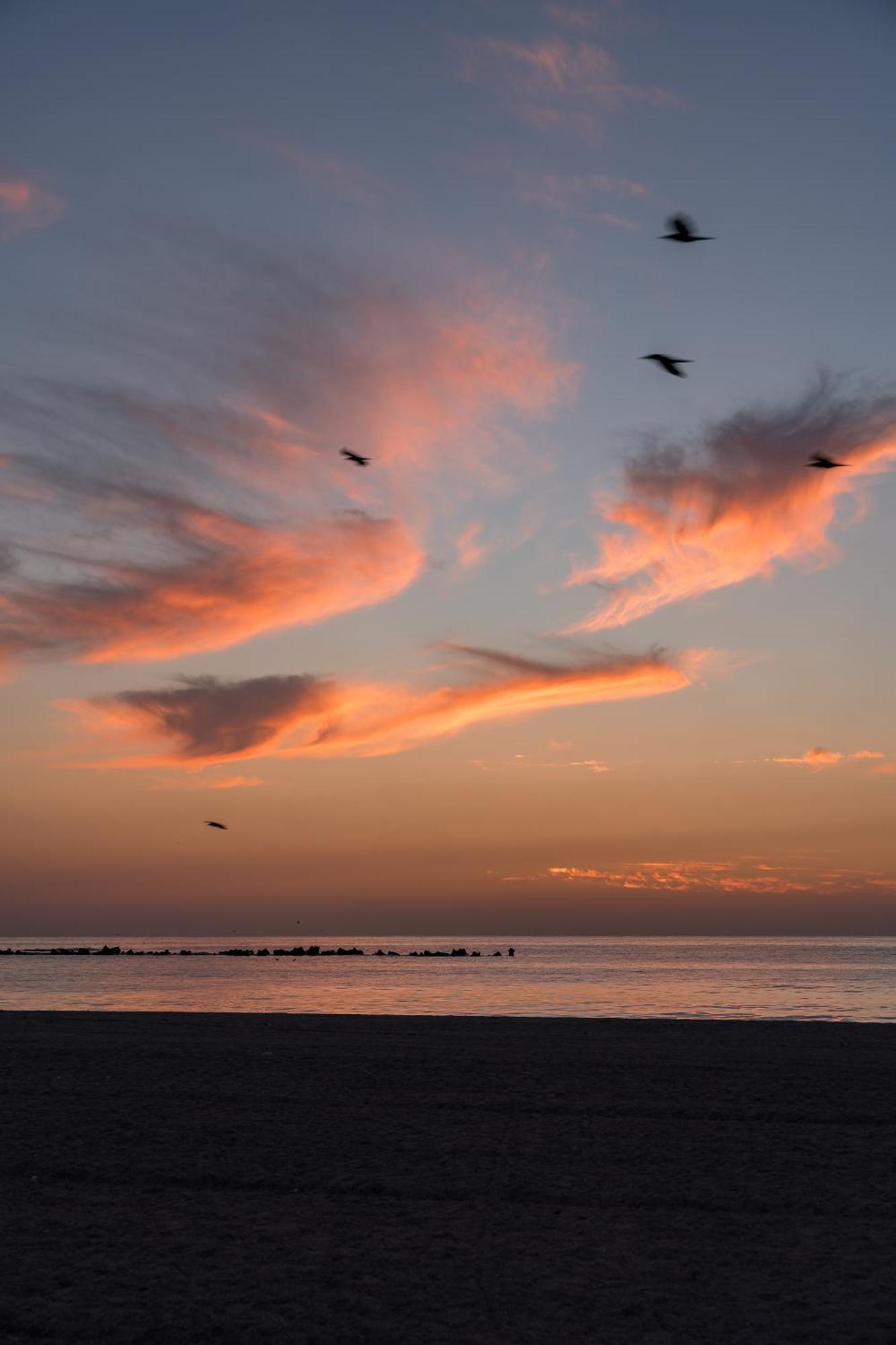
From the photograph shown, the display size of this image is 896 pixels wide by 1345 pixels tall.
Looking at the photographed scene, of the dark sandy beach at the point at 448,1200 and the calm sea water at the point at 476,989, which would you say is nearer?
the dark sandy beach at the point at 448,1200

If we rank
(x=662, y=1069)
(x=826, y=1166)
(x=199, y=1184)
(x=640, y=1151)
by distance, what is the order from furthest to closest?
(x=662, y=1069) < (x=640, y=1151) < (x=826, y=1166) < (x=199, y=1184)

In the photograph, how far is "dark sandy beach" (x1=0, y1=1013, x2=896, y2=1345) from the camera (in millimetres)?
8297

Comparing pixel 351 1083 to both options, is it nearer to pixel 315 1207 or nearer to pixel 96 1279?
pixel 315 1207

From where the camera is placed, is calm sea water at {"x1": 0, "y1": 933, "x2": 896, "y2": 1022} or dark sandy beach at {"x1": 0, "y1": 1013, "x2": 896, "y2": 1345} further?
calm sea water at {"x1": 0, "y1": 933, "x2": 896, "y2": 1022}

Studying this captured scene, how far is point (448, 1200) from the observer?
38.5ft

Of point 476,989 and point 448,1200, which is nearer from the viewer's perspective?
point 448,1200

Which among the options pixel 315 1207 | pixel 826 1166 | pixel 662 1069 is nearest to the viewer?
pixel 315 1207

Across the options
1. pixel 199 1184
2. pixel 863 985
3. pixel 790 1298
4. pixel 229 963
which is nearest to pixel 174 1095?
pixel 199 1184

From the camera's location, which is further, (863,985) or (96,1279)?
(863,985)

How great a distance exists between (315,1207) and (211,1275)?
2452mm

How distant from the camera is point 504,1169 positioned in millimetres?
13172

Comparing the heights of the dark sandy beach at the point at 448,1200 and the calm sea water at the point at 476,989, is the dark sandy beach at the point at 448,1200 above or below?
above

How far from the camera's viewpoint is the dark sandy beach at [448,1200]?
8.30 meters

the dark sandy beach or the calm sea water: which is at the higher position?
the dark sandy beach
